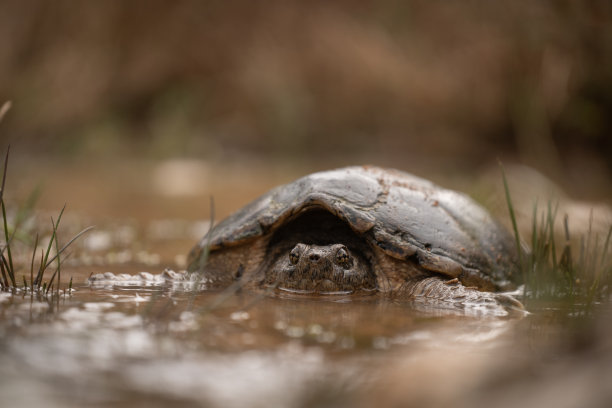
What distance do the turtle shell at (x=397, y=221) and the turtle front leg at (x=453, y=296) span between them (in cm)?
11

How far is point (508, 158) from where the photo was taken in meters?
12.1

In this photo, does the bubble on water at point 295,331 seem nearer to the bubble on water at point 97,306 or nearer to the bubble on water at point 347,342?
the bubble on water at point 347,342

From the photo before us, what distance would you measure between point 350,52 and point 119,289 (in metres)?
13.9

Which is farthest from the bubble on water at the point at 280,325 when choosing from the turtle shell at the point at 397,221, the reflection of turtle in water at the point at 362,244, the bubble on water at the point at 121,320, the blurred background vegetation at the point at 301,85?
the blurred background vegetation at the point at 301,85

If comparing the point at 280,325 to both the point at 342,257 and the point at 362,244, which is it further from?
the point at 362,244

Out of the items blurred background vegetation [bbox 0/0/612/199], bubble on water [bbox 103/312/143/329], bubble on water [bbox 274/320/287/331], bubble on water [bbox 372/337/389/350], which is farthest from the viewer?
blurred background vegetation [bbox 0/0/612/199]

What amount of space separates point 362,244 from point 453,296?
77 cm

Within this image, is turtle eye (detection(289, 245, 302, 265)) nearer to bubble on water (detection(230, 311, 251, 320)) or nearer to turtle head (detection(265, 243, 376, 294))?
turtle head (detection(265, 243, 376, 294))

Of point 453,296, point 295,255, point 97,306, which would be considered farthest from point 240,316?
point 453,296

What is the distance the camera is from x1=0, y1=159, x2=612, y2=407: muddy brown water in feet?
4.63

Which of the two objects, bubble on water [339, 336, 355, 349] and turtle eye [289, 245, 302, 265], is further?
turtle eye [289, 245, 302, 265]

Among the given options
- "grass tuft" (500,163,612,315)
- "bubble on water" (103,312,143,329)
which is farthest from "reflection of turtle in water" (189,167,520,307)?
"bubble on water" (103,312,143,329)

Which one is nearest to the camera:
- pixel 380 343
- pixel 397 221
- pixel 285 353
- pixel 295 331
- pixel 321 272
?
pixel 285 353

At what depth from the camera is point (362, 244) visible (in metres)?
3.55
